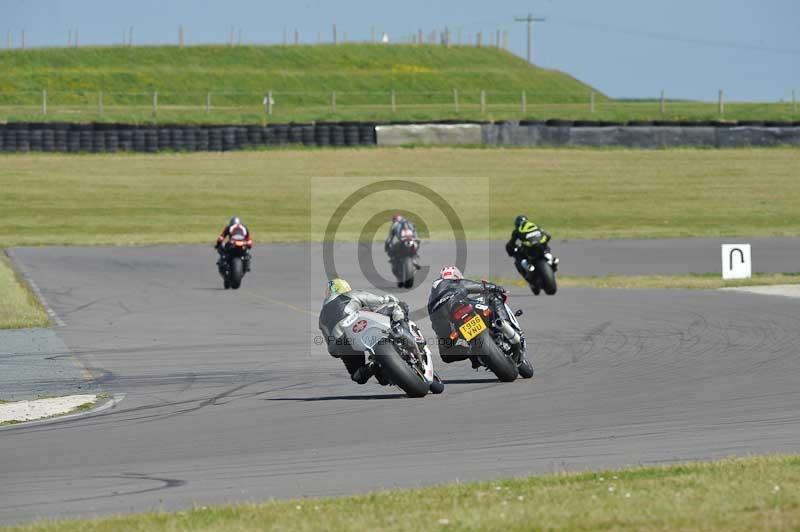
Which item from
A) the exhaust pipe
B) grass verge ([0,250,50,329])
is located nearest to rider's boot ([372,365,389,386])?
the exhaust pipe

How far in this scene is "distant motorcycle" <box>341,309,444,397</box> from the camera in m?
13.3

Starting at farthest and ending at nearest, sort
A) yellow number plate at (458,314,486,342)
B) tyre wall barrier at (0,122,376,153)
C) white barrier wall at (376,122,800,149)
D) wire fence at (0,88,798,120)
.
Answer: wire fence at (0,88,798,120) < white barrier wall at (376,122,800,149) < tyre wall barrier at (0,122,376,153) < yellow number plate at (458,314,486,342)

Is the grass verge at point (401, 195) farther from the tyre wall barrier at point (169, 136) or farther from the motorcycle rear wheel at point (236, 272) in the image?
the motorcycle rear wheel at point (236, 272)

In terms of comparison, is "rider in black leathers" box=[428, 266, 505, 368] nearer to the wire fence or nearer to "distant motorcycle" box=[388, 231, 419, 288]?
"distant motorcycle" box=[388, 231, 419, 288]

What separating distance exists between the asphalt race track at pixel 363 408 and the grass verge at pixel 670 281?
322 centimetres

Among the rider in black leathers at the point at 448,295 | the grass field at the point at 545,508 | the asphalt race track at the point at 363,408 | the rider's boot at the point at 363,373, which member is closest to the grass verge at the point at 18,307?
the asphalt race track at the point at 363,408

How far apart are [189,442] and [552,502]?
3.81 meters

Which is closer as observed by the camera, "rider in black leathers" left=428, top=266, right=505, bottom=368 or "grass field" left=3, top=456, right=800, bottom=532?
"grass field" left=3, top=456, right=800, bottom=532

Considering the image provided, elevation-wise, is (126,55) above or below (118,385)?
above

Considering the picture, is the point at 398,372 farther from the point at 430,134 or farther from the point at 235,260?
the point at 430,134

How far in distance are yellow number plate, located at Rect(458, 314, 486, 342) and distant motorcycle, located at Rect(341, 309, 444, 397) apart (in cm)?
56

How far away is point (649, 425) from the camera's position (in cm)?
1185

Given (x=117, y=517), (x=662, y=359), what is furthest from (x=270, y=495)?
(x=662, y=359)

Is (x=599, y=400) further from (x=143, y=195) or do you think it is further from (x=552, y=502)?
(x=143, y=195)
